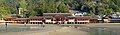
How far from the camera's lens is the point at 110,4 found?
11519cm

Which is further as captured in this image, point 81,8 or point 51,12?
point 81,8

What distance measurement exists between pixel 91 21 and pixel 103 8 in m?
14.9

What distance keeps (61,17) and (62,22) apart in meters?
2.02

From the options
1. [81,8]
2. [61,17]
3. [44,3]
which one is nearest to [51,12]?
[44,3]

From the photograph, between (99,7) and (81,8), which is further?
(81,8)

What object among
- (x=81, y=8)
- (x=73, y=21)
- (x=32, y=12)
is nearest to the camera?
(x=73, y=21)

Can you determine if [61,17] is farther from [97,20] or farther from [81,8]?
[81,8]

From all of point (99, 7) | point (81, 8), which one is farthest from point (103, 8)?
point (81, 8)

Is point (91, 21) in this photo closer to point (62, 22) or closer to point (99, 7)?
point (62, 22)

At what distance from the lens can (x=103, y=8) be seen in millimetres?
112188

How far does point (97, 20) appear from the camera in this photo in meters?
99.2

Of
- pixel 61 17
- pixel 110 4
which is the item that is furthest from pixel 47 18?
pixel 110 4

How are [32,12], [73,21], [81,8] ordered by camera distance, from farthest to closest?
[81,8] → [32,12] → [73,21]

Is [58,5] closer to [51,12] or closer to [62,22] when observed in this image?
[51,12]
